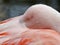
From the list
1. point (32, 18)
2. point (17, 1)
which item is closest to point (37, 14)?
point (32, 18)

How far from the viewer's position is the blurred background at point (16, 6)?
80.4 inches

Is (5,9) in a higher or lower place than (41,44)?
higher

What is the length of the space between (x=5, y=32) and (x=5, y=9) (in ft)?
5.26

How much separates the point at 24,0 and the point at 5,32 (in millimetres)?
1697

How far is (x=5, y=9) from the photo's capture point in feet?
7.23

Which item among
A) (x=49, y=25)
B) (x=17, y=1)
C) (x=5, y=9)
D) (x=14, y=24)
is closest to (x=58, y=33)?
(x=49, y=25)

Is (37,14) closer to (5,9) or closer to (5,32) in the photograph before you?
(5,32)

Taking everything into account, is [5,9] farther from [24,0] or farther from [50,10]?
[50,10]

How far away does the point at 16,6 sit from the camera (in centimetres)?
226

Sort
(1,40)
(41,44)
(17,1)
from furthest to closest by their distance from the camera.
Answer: (17,1), (1,40), (41,44)

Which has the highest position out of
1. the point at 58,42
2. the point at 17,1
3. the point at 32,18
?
the point at 17,1

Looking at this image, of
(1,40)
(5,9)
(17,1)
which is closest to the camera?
(1,40)

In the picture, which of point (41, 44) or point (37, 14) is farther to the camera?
point (37, 14)

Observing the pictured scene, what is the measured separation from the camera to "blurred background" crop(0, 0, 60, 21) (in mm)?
2043
